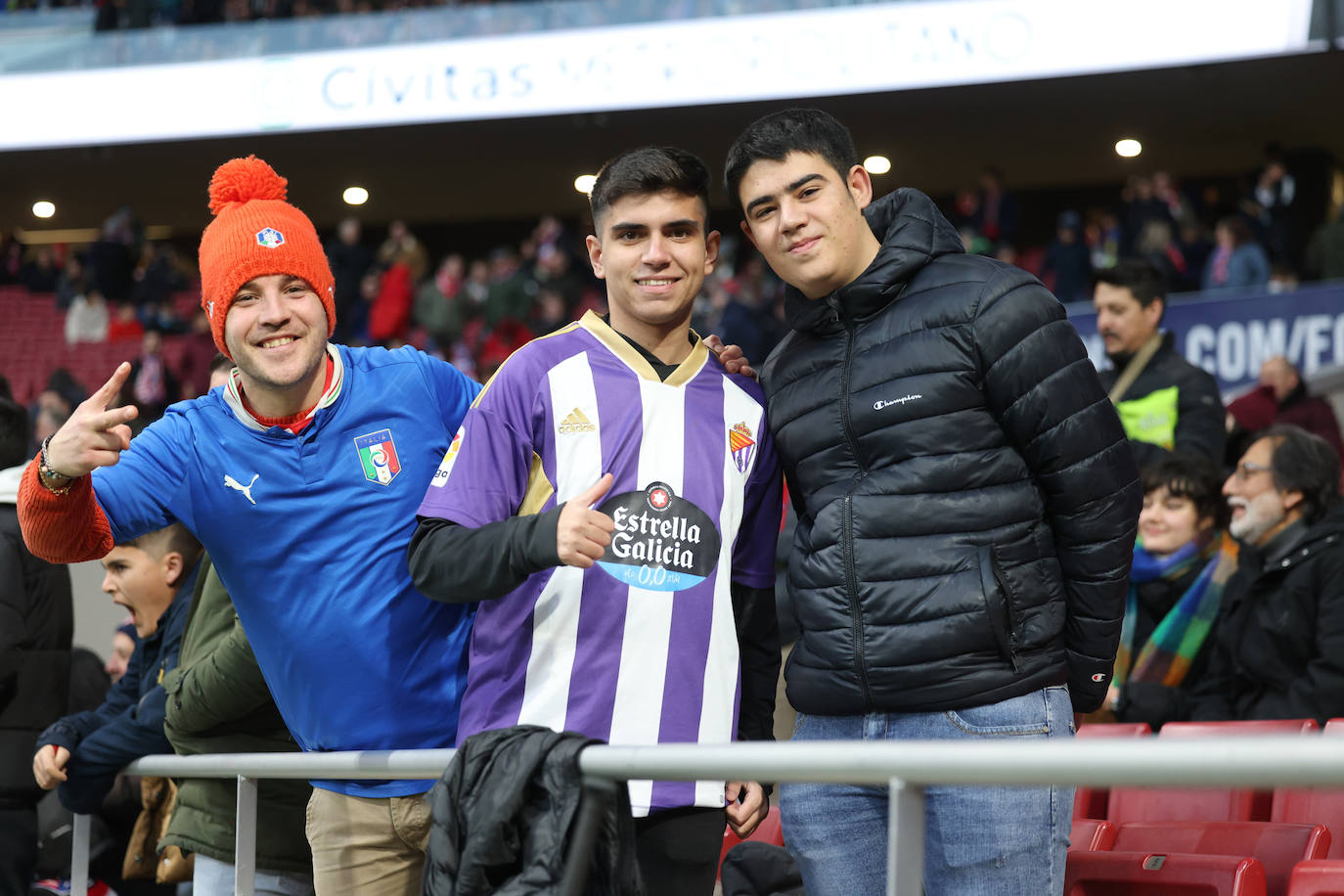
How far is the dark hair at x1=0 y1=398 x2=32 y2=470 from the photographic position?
395 centimetres

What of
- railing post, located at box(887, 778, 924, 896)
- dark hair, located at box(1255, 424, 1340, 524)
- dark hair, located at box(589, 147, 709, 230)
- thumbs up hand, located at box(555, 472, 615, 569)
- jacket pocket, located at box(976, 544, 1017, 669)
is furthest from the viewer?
dark hair, located at box(1255, 424, 1340, 524)

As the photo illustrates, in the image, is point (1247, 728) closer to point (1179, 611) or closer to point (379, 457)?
point (1179, 611)

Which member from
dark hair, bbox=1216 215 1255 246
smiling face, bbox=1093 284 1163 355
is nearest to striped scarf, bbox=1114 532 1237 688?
smiling face, bbox=1093 284 1163 355

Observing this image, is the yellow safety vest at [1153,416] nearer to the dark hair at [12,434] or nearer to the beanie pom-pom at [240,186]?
the beanie pom-pom at [240,186]

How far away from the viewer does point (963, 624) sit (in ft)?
7.48

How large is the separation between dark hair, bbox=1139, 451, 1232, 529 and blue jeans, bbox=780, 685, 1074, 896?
2.55m

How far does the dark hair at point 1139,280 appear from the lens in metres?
5.86

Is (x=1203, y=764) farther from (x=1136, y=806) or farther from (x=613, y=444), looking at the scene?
(x=1136, y=806)

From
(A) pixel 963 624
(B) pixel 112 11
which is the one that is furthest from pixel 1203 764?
(B) pixel 112 11

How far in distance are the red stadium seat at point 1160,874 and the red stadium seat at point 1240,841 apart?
16 cm

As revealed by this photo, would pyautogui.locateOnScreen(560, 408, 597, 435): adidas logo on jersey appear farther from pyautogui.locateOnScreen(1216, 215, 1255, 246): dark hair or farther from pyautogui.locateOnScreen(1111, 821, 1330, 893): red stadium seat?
pyautogui.locateOnScreen(1216, 215, 1255, 246): dark hair

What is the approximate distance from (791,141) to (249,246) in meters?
1.12

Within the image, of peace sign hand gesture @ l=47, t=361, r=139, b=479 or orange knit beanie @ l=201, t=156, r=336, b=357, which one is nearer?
peace sign hand gesture @ l=47, t=361, r=139, b=479

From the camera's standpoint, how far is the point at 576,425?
2.50 meters
